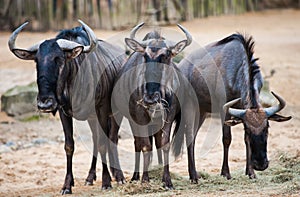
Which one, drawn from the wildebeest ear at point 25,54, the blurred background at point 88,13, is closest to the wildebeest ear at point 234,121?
the wildebeest ear at point 25,54

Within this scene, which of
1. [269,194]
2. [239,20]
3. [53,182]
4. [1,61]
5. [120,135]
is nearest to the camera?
[269,194]

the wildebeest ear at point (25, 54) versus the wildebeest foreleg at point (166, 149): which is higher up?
the wildebeest ear at point (25, 54)

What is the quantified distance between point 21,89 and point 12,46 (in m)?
5.50

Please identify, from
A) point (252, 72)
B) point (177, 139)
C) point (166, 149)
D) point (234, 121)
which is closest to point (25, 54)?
Result: point (166, 149)

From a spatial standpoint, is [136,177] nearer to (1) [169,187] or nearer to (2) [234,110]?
(1) [169,187]

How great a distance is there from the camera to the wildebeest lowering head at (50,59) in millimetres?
8195

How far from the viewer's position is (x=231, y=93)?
364 inches

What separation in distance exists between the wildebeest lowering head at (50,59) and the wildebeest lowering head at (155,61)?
2.09 feet

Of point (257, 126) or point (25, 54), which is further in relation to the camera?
point (25, 54)

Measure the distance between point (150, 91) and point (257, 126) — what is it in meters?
1.33

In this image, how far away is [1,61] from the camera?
18.1m

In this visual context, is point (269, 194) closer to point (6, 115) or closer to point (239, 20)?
point (6, 115)

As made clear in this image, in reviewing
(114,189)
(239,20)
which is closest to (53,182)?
(114,189)

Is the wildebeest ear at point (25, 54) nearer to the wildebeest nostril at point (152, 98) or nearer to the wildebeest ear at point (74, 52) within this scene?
the wildebeest ear at point (74, 52)
